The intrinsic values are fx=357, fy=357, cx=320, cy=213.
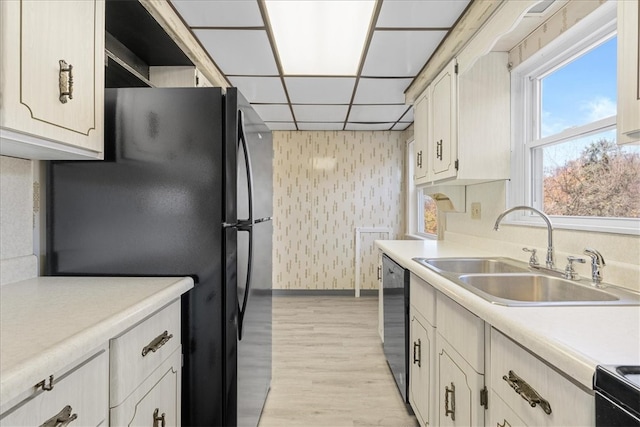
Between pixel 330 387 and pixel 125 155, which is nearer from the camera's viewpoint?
pixel 125 155

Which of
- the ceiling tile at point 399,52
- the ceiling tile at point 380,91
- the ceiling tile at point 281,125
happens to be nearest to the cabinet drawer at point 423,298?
the ceiling tile at point 399,52

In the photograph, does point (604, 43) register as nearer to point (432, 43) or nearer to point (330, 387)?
point (432, 43)

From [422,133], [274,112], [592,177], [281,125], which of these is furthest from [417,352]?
[281,125]

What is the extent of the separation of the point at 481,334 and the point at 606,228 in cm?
75

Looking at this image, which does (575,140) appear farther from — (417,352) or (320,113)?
(320,113)

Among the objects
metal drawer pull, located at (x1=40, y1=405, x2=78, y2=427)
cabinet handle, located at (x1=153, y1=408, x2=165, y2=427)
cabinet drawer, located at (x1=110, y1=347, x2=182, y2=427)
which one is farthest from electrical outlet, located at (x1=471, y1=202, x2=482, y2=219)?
metal drawer pull, located at (x1=40, y1=405, x2=78, y2=427)

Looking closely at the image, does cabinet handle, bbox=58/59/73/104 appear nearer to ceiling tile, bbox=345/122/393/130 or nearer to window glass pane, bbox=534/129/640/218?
window glass pane, bbox=534/129/640/218

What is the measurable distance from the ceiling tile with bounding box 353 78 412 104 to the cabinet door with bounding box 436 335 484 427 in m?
2.21

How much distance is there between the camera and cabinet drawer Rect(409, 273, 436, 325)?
1.62m

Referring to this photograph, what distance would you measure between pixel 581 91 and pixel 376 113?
96.2 inches

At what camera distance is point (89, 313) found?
98 cm

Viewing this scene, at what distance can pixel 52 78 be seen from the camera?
108cm

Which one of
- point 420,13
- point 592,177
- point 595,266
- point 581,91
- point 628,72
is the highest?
point 420,13

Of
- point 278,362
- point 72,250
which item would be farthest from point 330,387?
point 72,250
